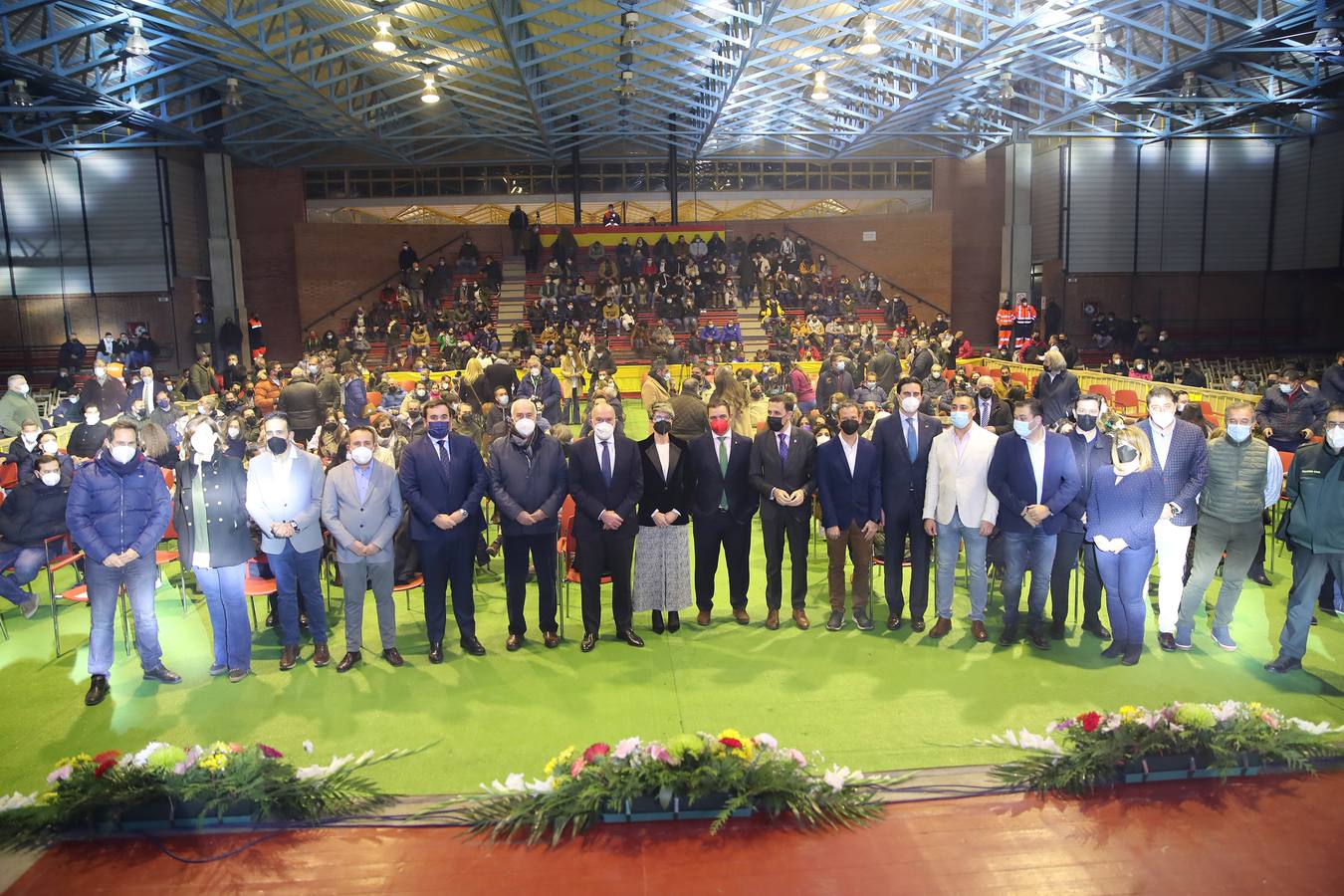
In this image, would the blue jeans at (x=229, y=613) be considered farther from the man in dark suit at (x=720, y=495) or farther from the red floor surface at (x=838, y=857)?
the man in dark suit at (x=720, y=495)

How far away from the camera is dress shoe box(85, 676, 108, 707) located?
5906 mm

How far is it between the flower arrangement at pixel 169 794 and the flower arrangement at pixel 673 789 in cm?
74

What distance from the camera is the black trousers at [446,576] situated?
6.46 metres

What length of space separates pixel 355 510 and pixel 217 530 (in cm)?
88

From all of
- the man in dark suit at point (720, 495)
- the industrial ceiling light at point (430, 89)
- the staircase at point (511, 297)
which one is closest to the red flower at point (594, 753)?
the man in dark suit at point (720, 495)

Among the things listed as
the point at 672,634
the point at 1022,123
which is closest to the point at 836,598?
the point at 672,634

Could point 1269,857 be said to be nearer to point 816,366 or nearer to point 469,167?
point 816,366

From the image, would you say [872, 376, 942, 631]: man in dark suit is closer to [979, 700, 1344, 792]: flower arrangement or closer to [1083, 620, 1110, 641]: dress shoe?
[1083, 620, 1110, 641]: dress shoe

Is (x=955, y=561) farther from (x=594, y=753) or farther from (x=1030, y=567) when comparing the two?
(x=594, y=753)

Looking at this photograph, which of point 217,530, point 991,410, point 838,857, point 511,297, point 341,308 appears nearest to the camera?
point 838,857

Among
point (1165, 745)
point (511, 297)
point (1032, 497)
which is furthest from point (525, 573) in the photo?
point (511, 297)

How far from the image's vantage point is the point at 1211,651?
644 cm

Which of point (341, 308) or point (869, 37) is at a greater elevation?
point (869, 37)

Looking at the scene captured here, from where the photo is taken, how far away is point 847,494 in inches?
271
